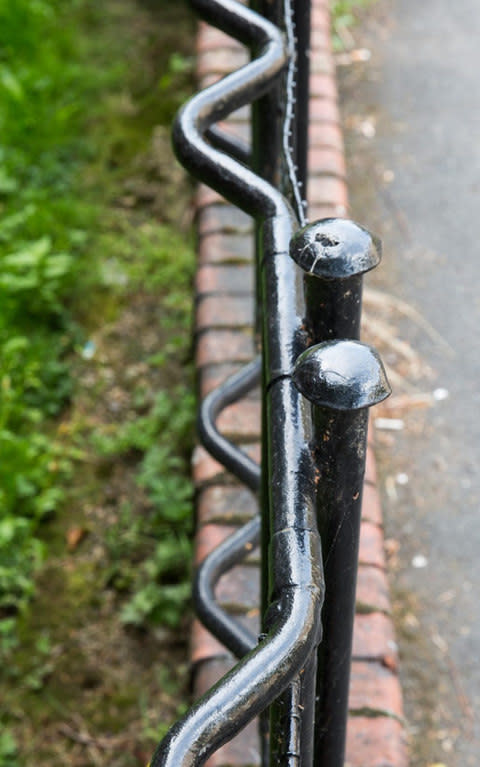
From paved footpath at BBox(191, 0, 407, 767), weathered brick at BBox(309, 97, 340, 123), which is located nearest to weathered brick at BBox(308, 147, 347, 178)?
paved footpath at BBox(191, 0, 407, 767)

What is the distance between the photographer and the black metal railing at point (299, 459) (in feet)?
2.36

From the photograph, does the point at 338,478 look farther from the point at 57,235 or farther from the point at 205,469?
the point at 57,235

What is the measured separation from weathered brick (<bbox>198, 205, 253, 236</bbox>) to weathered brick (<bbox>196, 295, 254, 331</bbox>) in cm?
24

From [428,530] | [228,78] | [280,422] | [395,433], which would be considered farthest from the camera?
[395,433]

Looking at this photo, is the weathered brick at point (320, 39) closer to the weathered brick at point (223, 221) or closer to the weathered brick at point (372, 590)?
the weathered brick at point (223, 221)

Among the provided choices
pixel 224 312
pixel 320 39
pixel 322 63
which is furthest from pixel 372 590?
pixel 320 39

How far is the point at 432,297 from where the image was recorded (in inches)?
121

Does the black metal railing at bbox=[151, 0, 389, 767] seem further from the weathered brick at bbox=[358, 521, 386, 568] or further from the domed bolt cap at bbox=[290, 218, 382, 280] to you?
the weathered brick at bbox=[358, 521, 386, 568]

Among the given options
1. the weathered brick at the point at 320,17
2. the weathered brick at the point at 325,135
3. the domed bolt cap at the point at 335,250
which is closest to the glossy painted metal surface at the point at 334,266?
the domed bolt cap at the point at 335,250

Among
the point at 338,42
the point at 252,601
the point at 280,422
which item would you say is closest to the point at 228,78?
the point at 280,422

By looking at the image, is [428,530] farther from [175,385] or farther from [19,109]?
[19,109]

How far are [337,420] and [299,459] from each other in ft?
0.18

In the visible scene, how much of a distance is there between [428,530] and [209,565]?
1095mm

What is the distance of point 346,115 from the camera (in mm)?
3682
